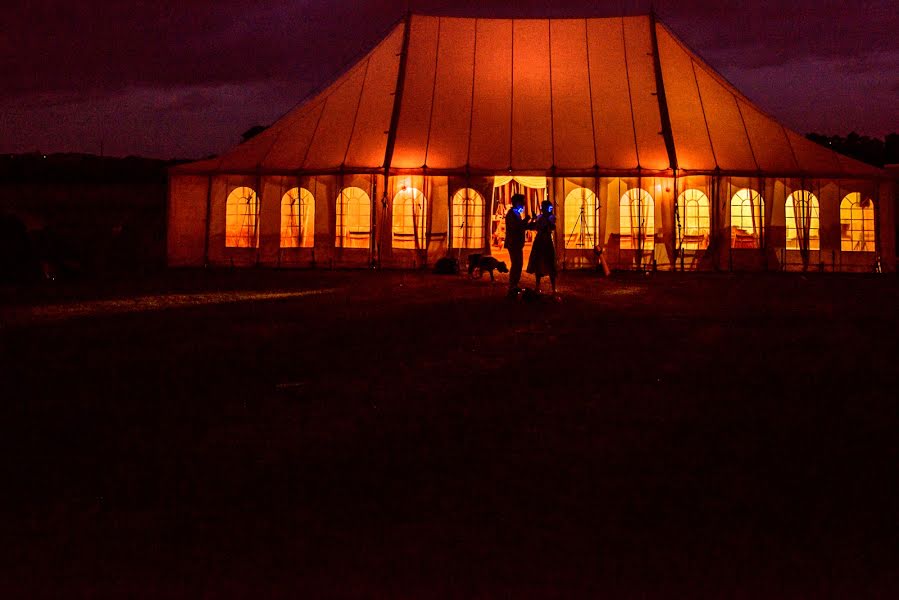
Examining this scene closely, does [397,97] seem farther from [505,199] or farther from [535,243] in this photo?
[535,243]

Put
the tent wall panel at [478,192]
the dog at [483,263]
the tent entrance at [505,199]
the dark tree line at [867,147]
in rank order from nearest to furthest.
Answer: the dog at [483,263] → the tent wall panel at [478,192] → the tent entrance at [505,199] → the dark tree line at [867,147]

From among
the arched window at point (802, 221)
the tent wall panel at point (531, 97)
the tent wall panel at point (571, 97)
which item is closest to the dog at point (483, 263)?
the tent wall panel at point (531, 97)

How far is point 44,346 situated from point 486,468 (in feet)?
13.7

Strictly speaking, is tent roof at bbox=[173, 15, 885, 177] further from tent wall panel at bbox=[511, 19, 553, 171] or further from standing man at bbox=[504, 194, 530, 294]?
standing man at bbox=[504, 194, 530, 294]

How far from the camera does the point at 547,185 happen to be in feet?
50.4

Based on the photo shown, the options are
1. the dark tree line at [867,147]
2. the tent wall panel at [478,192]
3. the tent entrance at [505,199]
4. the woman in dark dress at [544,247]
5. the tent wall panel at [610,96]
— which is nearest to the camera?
the woman in dark dress at [544,247]

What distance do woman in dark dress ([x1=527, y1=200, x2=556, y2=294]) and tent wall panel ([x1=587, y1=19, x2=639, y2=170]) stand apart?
6.03m

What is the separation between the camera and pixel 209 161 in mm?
16031

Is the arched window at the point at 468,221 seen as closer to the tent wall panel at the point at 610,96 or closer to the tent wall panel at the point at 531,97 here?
the tent wall panel at the point at 531,97

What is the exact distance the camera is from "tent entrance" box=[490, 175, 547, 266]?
15.6 m

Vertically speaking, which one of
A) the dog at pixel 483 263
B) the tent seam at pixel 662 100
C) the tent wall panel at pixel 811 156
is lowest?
the dog at pixel 483 263

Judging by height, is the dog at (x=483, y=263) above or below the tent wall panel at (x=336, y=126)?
below

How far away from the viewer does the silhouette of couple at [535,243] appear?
955 cm

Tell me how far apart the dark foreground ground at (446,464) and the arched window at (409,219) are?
879cm
